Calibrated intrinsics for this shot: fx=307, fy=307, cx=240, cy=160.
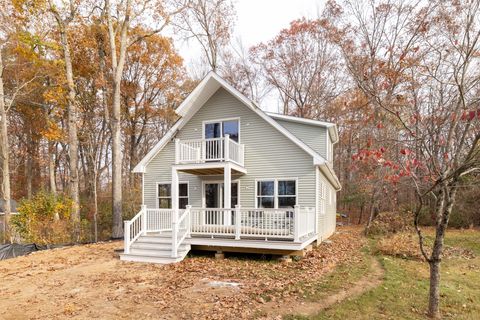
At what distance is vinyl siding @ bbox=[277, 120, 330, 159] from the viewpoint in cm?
1416

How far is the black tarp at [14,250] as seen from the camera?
37.2ft

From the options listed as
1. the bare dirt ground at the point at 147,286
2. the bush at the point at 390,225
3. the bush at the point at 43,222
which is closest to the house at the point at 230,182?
the bare dirt ground at the point at 147,286

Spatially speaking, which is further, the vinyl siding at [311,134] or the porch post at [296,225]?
the vinyl siding at [311,134]

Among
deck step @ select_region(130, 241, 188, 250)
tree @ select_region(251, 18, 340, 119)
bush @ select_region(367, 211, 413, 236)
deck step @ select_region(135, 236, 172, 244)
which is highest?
tree @ select_region(251, 18, 340, 119)

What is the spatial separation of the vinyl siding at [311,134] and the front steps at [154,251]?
7179mm

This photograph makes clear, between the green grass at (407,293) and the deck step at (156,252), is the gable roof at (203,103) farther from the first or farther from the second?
the deck step at (156,252)

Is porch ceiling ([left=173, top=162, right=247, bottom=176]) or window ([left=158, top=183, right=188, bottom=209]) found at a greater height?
porch ceiling ([left=173, top=162, right=247, bottom=176])

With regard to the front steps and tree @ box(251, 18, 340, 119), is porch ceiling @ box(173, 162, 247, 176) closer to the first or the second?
the front steps

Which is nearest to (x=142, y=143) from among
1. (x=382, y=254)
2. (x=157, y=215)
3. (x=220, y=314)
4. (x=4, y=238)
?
(x=4, y=238)

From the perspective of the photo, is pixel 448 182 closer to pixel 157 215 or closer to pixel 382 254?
pixel 382 254

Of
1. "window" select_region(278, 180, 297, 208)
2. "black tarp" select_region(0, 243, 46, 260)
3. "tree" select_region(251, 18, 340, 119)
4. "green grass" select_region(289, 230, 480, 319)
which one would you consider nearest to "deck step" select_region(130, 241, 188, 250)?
"window" select_region(278, 180, 297, 208)

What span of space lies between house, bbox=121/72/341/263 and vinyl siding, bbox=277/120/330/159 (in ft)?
0.15

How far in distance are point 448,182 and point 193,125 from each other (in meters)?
11.1

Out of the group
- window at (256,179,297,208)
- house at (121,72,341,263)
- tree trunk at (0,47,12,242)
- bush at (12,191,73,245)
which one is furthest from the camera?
tree trunk at (0,47,12,242)
